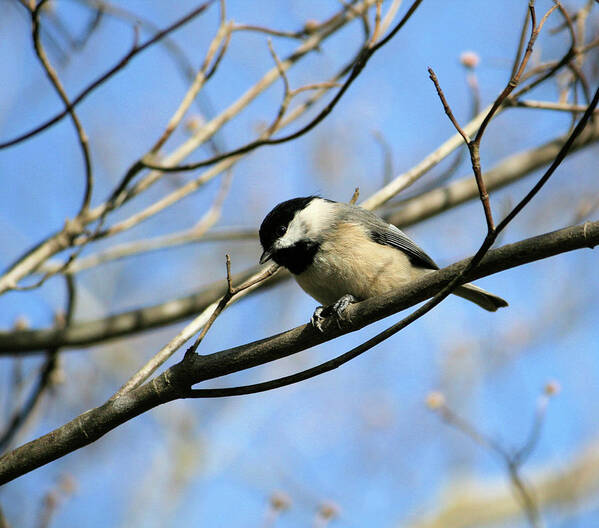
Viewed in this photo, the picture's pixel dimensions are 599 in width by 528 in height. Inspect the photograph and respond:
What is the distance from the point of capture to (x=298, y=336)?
8.05 ft

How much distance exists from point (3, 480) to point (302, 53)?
278 cm

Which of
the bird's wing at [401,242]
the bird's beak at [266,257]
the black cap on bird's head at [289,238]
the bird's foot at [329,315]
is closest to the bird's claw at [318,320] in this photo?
the bird's foot at [329,315]

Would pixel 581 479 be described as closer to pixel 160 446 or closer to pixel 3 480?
pixel 160 446

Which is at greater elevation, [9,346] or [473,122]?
[9,346]

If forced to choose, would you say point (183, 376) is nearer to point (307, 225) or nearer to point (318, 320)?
point (318, 320)

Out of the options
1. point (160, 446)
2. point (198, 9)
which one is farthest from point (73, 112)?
point (160, 446)

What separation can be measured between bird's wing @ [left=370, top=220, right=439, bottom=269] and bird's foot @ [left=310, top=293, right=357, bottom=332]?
1.58 ft

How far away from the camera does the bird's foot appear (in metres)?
2.56

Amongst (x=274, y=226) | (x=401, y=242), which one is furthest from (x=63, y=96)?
(x=401, y=242)

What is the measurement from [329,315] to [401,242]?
1061mm

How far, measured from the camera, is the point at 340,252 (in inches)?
141

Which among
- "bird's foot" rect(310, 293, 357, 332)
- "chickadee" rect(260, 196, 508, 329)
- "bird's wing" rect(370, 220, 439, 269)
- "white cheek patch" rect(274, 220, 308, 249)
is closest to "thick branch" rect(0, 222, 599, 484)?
"bird's foot" rect(310, 293, 357, 332)

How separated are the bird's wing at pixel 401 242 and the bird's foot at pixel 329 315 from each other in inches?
19.0

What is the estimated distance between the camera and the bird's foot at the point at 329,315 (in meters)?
2.56
